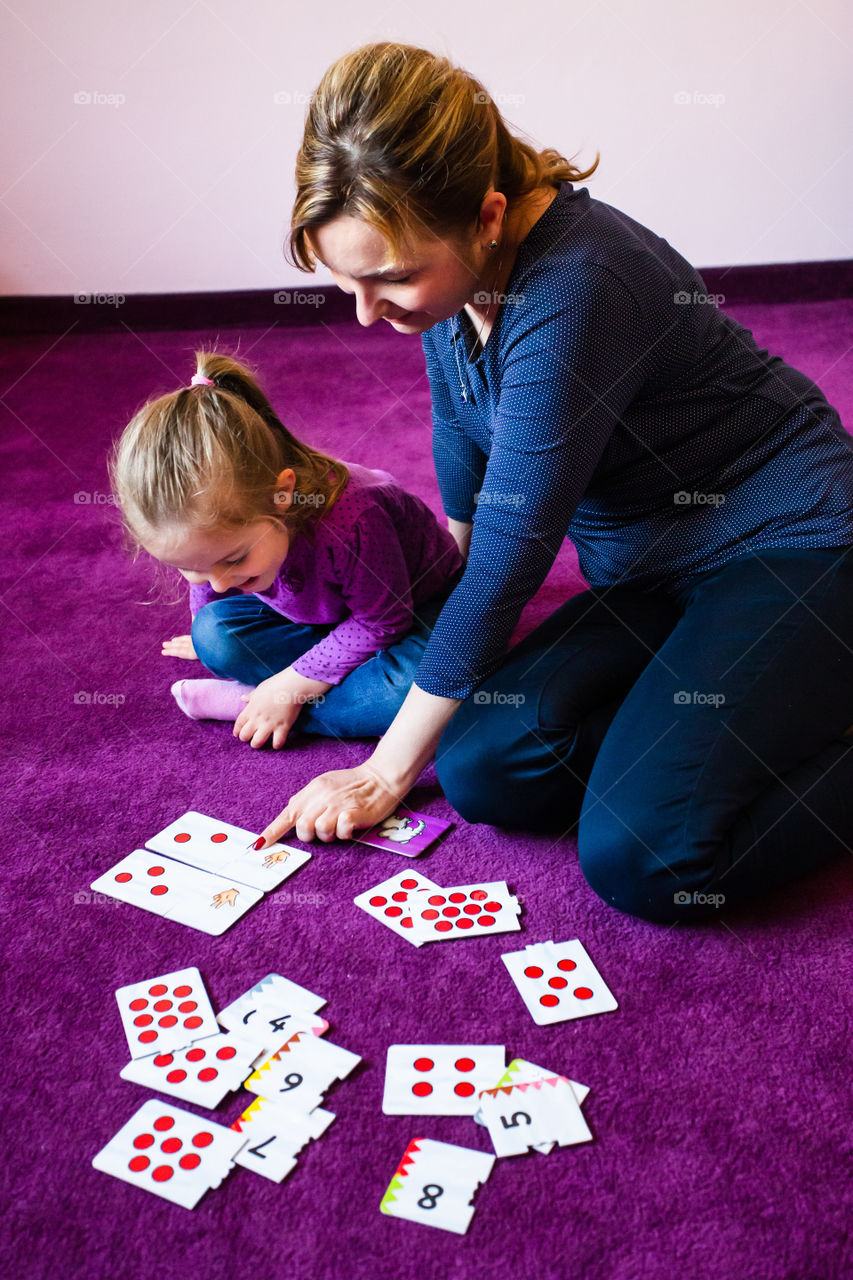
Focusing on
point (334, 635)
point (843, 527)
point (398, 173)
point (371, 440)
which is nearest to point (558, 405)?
point (398, 173)

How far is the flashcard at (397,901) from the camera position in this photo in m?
1.29

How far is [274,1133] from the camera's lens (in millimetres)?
1047

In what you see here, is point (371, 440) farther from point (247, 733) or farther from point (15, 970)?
point (15, 970)

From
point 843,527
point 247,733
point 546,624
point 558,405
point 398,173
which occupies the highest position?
point 398,173

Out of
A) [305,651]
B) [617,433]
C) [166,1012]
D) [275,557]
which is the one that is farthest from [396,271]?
[166,1012]

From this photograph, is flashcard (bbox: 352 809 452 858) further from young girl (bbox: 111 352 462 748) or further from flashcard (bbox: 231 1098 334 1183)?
flashcard (bbox: 231 1098 334 1183)

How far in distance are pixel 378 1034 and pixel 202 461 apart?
28.2 inches

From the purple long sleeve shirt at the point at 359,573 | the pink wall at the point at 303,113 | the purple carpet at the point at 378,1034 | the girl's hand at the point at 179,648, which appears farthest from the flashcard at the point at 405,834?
the pink wall at the point at 303,113

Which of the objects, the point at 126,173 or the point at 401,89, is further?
the point at 126,173

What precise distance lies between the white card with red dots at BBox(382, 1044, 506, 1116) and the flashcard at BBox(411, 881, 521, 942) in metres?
0.17

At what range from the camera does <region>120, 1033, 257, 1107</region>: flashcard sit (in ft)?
3.56

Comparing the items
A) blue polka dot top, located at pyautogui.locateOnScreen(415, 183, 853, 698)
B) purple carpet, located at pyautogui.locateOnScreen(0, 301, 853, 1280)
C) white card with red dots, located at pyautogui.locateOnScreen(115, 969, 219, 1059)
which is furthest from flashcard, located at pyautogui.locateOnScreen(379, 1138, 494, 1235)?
blue polka dot top, located at pyautogui.locateOnScreen(415, 183, 853, 698)

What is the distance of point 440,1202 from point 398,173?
3.25 ft

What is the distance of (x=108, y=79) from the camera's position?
3.32m
